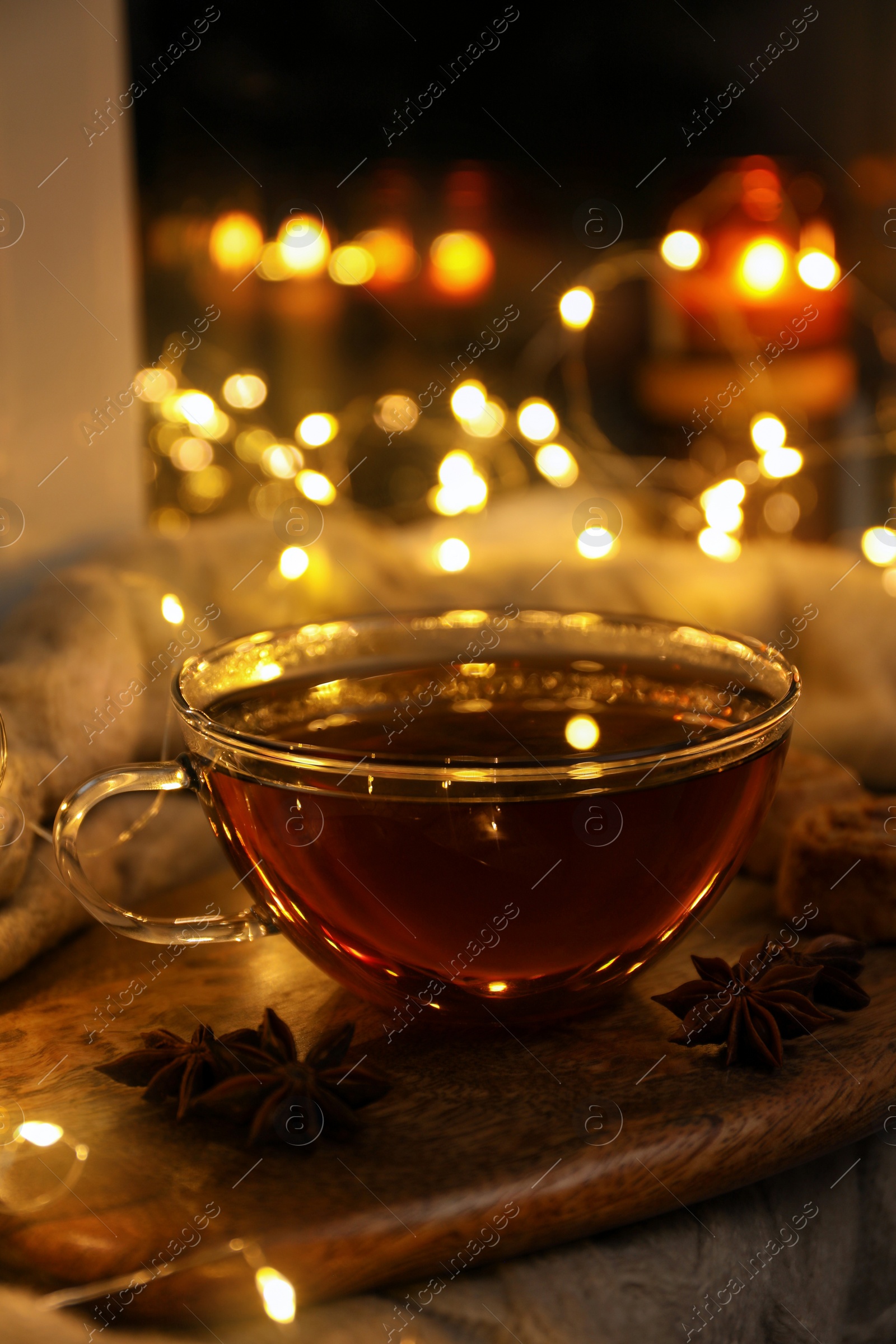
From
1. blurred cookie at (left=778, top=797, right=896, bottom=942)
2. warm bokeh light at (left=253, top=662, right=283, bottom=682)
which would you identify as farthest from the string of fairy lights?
blurred cookie at (left=778, top=797, right=896, bottom=942)

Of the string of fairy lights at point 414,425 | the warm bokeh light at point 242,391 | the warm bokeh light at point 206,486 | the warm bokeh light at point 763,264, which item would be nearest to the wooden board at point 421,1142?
the string of fairy lights at point 414,425

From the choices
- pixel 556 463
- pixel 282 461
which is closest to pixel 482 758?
pixel 282 461

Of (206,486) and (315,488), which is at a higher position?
(206,486)

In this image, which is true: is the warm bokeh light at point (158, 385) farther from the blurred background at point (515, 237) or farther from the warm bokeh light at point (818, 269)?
the warm bokeh light at point (818, 269)

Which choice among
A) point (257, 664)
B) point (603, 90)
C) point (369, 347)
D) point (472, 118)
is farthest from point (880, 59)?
point (257, 664)

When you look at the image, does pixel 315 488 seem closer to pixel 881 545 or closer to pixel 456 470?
pixel 456 470

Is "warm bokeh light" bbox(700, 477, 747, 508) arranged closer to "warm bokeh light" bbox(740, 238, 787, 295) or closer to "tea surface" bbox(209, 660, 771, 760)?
"tea surface" bbox(209, 660, 771, 760)

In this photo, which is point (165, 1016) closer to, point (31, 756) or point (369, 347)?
point (31, 756)
